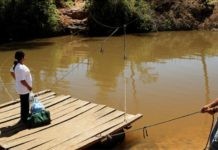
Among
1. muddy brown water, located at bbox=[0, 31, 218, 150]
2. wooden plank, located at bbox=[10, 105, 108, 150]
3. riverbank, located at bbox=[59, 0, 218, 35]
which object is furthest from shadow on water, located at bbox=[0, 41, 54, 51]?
wooden plank, located at bbox=[10, 105, 108, 150]

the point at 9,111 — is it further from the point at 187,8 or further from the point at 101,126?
the point at 187,8

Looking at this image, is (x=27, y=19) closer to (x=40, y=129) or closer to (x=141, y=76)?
(x=141, y=76)

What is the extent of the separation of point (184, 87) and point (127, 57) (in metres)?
5.43

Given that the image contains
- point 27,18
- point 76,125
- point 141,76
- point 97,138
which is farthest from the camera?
point 27,18

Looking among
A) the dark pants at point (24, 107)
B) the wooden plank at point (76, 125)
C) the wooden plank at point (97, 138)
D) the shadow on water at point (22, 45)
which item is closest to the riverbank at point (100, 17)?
the shadow on water at point (22, 45)

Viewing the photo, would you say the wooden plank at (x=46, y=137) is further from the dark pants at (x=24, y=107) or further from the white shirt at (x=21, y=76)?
the white shirt at (x=21, y=76)

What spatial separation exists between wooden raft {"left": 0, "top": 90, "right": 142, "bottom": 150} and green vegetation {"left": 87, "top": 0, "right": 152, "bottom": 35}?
15411 millimetres

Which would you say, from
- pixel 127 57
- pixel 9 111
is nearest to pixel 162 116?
pixel 9 111

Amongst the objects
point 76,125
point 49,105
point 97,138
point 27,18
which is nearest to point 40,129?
point 76,125

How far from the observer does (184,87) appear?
1346 cm

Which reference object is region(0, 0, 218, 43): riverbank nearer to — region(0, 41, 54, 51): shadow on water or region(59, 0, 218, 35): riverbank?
region(59, 0, 218, 35): riverbank

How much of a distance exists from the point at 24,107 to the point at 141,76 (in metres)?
7.15

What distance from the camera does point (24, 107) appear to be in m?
8.50

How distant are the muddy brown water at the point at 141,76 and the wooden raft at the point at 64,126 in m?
0.72
